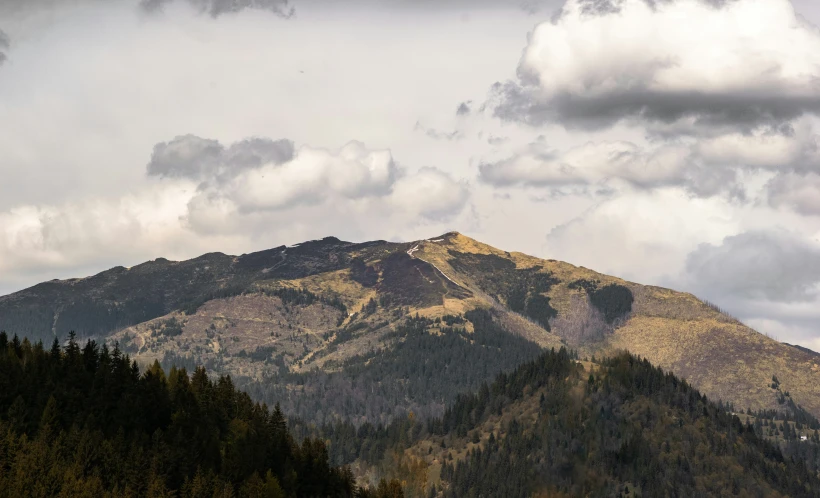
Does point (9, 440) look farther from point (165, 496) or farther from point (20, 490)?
point (165, 496)

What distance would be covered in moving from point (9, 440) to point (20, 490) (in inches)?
709

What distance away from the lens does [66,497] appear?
180625 mm

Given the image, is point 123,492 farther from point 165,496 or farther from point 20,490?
point 20,490

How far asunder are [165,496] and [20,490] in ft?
86.5

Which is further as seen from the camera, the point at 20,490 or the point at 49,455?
the point at 49,455

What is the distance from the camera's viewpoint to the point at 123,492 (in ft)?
643

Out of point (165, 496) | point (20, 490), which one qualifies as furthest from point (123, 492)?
point (20, 490)

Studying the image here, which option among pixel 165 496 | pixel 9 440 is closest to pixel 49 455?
pixel 9 440

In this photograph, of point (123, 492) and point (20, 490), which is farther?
A: point (123, 492)

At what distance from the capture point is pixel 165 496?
19425 cm

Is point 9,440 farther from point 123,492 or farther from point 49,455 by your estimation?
point 123,492

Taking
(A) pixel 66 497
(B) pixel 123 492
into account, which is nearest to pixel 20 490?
(A) pixel 66 497

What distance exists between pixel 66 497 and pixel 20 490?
8.05 meters

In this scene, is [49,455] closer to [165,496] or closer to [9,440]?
[9,440]
